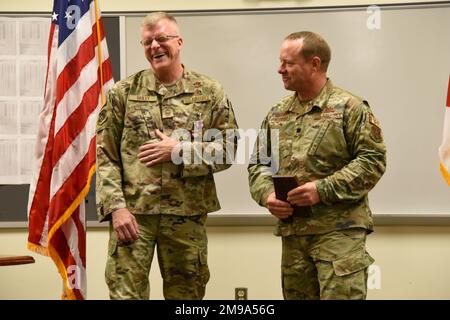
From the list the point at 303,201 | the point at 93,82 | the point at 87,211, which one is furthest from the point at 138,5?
the point at 303,201

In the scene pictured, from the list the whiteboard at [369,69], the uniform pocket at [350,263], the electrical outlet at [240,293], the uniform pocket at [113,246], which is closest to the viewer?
the uniform pocket at [350,263]

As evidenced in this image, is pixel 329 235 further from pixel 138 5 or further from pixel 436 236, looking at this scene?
pixel 138 5

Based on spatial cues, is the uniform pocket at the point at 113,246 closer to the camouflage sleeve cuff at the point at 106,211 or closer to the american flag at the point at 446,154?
the camouflage sleeve cuff at the point at 106,211

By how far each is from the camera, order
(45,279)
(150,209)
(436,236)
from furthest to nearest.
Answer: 1. (45,279)
2. (436,236)
3. (150,209)

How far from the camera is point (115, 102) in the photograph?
2.61m

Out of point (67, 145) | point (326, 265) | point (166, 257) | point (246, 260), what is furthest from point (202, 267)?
point (246, 260)

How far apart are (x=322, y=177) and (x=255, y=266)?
138cm

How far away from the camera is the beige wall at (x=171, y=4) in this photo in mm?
3654

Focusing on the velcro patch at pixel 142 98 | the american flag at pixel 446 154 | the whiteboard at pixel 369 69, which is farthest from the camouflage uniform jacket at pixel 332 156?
the whiteboard at pixel 369 69

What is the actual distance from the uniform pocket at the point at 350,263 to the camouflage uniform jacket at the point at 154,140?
55 cm

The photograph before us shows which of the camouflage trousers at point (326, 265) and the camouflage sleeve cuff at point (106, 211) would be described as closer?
the camouflage trousers at point (326, 265)

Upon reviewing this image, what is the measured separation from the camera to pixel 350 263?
232cm

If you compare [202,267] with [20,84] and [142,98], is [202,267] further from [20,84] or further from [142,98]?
[20,84]
